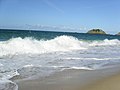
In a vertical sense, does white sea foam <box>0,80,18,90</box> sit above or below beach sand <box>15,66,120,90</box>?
above

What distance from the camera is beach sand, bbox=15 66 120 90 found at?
6.52m

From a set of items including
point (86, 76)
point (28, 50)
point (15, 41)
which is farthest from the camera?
point (15, 41)

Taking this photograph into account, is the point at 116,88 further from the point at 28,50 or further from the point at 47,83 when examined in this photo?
the point at 28,50

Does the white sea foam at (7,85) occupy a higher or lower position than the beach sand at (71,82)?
higher

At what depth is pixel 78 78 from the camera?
781 cm

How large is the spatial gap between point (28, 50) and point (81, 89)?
11329 millimetres

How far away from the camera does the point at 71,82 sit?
7.17m

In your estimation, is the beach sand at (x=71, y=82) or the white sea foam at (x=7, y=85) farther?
the beach sand at (x=71, y=82)

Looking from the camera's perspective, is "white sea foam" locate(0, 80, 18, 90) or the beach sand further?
the beach sand

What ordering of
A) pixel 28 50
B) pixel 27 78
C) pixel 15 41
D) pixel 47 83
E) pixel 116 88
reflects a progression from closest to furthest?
pixel 116 88 → pixel 47 83 → pixel 27 78 → pixel 28 50 → pixel 15 41

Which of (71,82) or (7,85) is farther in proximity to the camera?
(71,82)

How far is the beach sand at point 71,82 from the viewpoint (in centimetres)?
652

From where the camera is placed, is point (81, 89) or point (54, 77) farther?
point (54, 77)

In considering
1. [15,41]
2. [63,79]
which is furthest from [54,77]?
[15,41]
